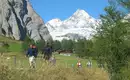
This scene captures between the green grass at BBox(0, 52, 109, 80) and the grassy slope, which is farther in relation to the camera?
the grassy slope

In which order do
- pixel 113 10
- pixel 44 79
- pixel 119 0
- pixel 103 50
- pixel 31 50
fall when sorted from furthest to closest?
pixel 113 10 → pixel 103 50 → pixel 119 0 → pixel 31 50 → pixel 44 79

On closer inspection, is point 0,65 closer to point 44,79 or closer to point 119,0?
point 44,79

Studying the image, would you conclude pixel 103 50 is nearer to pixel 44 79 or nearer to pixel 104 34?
pixel 104 34

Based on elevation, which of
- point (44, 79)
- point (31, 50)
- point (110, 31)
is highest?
point (110, 31)

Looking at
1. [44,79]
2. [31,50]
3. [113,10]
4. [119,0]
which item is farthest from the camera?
[113,10]

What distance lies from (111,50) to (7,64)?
42.2ft

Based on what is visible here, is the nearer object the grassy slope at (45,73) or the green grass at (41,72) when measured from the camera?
the green grass at (41,72)

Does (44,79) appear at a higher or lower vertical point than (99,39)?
lower

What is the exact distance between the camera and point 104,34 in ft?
84.7

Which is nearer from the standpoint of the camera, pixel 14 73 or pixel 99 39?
pixel 14 73

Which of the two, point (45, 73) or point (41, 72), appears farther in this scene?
point (45, 73)

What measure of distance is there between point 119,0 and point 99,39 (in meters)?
3.49

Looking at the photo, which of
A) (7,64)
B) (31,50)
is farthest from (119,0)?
(7,64)

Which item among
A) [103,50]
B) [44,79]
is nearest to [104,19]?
[103,50]
